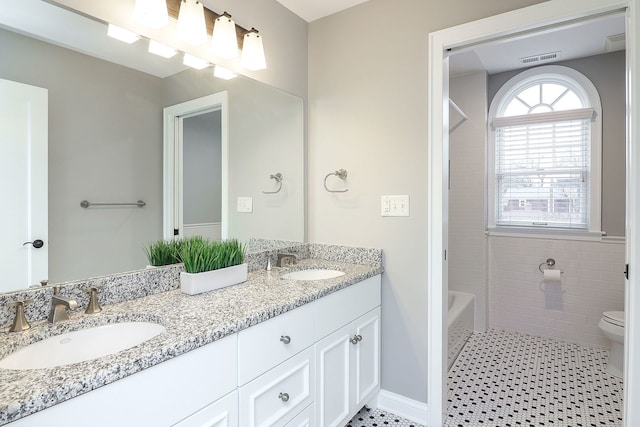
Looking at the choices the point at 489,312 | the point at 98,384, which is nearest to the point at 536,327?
the point at 489,312

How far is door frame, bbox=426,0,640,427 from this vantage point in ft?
4.71

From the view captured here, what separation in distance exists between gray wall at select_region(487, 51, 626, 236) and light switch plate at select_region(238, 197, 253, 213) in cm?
299

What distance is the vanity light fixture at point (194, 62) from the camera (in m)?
1.60

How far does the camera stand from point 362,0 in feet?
6.83

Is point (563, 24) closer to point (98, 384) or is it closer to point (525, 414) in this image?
point (525, 414)

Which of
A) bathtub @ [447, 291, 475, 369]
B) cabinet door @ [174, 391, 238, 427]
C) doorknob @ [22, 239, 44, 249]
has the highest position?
doorknob @ [22, 239, 44, 249]

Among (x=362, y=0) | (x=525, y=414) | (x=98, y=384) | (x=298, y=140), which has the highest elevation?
(x=362, y=0)

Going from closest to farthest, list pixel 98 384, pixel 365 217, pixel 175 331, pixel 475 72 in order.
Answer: pixel 98 384 → pixel 175 331 → pixel 365 217 → pixel 475 72

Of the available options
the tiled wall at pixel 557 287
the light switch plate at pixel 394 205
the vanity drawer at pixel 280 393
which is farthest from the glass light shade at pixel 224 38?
the tiled wall at pixel 557 287

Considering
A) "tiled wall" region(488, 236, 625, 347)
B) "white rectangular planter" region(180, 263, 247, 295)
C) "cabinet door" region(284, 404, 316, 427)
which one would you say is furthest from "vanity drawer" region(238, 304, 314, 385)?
"tiled wall" region(488, 236, 625, 347)

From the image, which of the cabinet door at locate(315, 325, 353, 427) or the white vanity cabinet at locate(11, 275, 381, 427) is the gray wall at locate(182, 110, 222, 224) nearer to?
the white vanity cabinet at locate(11, 275, 381, 427)

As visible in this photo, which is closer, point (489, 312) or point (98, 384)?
point (98, 384)

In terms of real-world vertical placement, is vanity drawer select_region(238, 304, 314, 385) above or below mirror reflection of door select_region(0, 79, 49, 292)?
below

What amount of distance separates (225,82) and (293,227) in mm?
965
